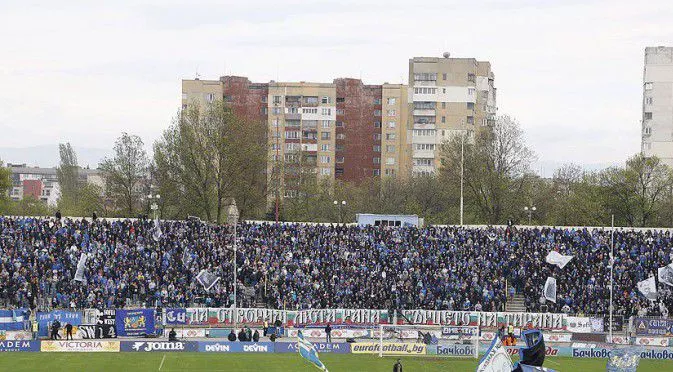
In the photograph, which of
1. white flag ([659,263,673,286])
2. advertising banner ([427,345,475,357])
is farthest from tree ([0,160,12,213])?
white flag ([659,263,673,286])

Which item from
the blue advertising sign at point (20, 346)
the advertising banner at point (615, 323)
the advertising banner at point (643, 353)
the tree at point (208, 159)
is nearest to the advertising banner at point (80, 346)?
the blue advertising sign at point (20, 346)

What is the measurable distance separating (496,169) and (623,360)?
7275cm

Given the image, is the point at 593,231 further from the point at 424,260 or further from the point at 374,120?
the point at 374,120

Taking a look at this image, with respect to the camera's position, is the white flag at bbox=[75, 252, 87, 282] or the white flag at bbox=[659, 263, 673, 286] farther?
the white flag at bbox=[659, 263, 673, 286]

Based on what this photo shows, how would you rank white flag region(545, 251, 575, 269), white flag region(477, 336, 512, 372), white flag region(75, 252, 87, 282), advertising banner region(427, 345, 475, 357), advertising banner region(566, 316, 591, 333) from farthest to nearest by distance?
1. white flag region(545, 251, 575, 269)
2. white flag region(75, 252, 87, 282)
3. advertising banner region(566, 316, 591, 333)
4. advertising banner region(427, 345, 475, 357)
5. white flag region(477, 336, 512, 372)

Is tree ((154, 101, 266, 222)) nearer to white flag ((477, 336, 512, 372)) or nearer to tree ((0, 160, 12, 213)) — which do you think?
tree ((0, 160, 12, 213))

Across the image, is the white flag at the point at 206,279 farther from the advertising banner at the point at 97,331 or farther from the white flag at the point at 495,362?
the white flag at the point at 495,362

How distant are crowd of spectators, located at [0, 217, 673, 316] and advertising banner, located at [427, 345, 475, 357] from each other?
431 inches

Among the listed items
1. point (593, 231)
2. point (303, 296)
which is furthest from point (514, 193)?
point (303, 296)

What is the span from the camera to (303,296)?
66812mm

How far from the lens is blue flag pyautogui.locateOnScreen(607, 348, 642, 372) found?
24.7 metres

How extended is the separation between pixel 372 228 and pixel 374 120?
7407 centimetres

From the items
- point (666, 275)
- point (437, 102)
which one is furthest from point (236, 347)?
point (437, 102)

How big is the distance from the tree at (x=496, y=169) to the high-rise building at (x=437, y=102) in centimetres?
3767
